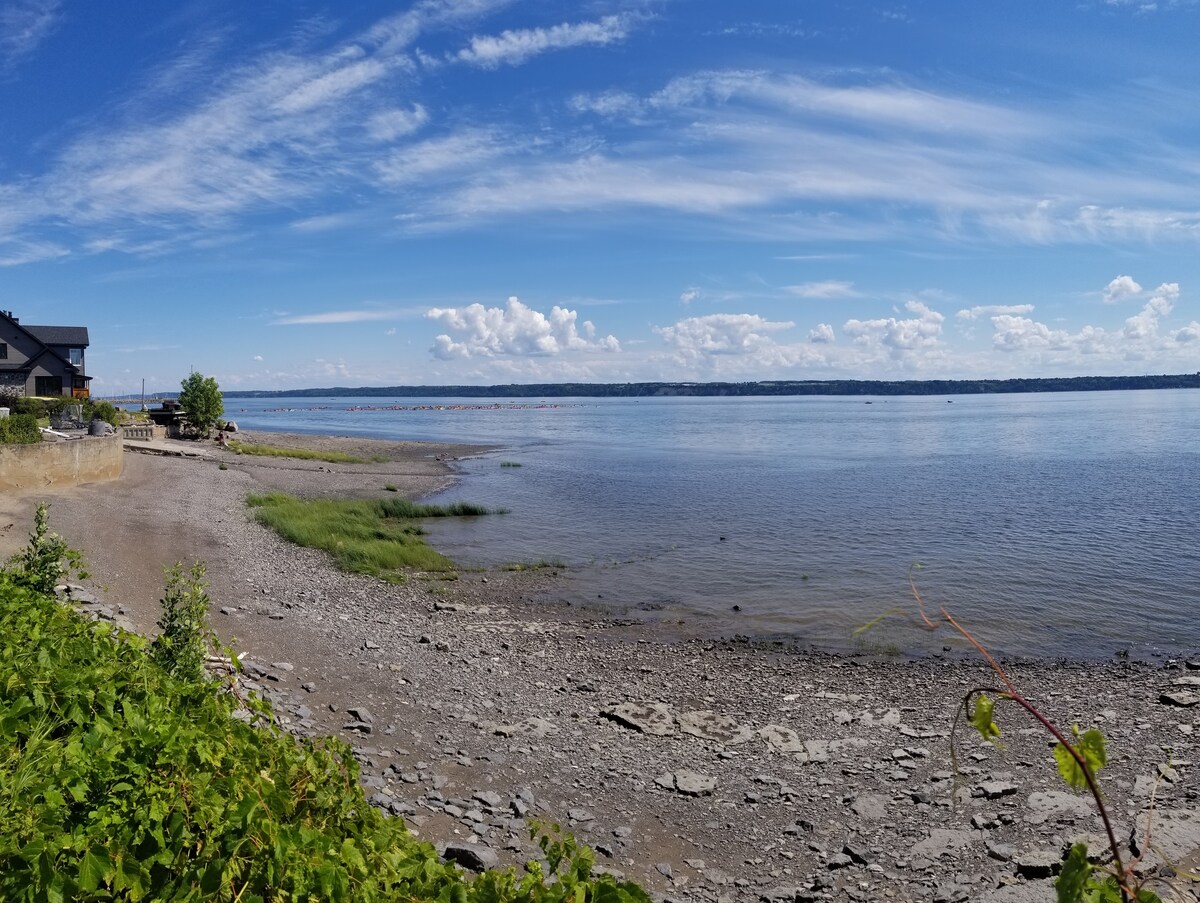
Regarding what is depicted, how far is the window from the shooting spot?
5991 centimetres

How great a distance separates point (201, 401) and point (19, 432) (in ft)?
94.9

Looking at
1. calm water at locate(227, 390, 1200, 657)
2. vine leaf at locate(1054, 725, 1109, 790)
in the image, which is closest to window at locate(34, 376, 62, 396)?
calm water at locate(227, 390, 1200, 657)

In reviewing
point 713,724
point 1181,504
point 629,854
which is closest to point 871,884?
point 629,854

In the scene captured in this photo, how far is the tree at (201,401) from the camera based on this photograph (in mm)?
59156

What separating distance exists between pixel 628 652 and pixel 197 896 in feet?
51.0

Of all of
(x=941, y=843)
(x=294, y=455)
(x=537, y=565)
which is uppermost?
(x=294, y=455)

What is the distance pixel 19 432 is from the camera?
103ft

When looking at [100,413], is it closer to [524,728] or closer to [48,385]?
[48,385]

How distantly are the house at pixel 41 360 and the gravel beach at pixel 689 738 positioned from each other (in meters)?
43.4

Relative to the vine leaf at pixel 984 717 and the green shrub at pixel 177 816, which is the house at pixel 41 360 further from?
the vine leaf at pixel 984 717

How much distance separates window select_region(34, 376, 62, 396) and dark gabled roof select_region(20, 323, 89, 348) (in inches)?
194

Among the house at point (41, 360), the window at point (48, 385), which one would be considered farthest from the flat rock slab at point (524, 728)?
the window at point (48, 385)

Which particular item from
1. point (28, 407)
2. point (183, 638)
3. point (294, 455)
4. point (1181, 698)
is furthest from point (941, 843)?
point (294, 455)

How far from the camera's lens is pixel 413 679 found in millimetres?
15305
